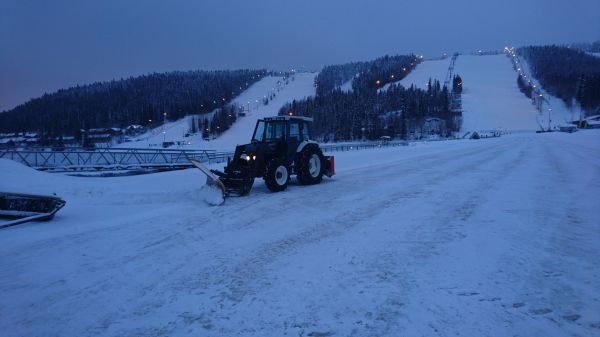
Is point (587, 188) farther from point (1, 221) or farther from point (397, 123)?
point (397, 123)

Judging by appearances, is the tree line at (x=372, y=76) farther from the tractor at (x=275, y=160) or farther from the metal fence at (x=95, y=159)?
the tractor at (x=275, y=160)

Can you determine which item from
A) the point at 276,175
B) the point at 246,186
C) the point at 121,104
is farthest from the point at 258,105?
the point at 246,186

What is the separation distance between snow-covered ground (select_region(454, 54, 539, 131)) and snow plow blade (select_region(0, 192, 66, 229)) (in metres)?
102

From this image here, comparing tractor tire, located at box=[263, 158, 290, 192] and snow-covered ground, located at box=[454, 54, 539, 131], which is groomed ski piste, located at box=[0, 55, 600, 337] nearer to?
tractor tire, located at box=[263, 158, 290, 192]

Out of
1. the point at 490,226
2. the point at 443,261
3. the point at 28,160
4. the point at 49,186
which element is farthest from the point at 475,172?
the point at 28,160

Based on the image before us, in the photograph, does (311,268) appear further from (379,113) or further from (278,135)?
(379,113)

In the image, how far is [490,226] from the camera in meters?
6.91

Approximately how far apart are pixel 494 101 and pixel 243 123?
7621 centimetres

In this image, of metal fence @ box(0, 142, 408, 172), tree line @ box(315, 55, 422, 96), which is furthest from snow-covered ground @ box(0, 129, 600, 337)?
tree line @ box(315, 55, 422, 96)

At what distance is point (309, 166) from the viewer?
Answer: 13.6 m

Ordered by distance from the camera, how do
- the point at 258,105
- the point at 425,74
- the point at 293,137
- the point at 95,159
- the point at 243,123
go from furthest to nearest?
the point at 425,74 < the point at 258,105 < the point at 243,123 < the point at 95,159 < the point at 293,137

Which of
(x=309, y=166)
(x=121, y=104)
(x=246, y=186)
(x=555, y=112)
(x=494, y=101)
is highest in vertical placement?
(x=121, y=104)

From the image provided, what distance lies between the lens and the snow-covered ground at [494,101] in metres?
102

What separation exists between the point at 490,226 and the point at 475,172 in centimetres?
891
